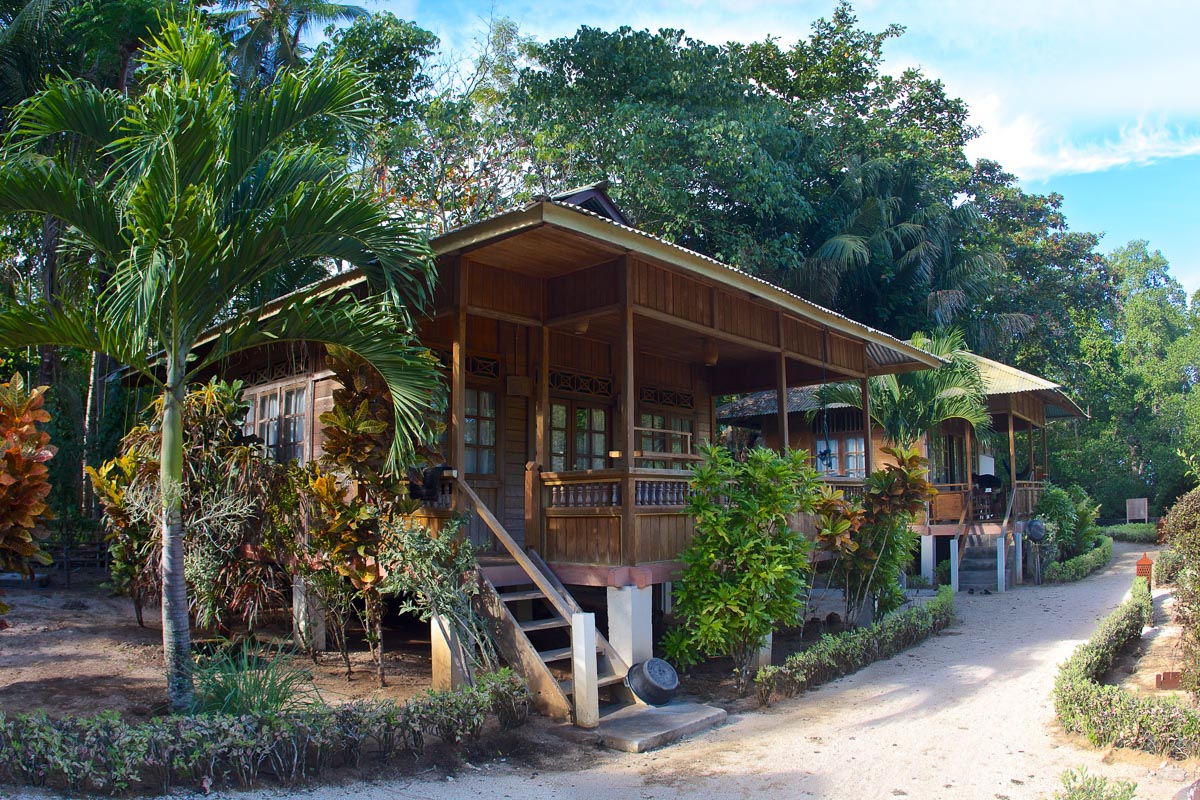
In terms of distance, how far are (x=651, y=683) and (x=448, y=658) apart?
1.80 metres

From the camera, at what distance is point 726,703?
8.56 meters

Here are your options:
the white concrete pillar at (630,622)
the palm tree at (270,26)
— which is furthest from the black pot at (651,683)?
the palm tree at (270,26)

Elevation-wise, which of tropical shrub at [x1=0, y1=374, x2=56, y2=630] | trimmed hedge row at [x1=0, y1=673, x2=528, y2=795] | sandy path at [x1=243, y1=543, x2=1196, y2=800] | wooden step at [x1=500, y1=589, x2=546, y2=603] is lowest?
sandy path at [x1=243, y1=543, x2=1196, y2=800]

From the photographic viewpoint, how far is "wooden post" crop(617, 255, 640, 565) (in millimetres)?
8266

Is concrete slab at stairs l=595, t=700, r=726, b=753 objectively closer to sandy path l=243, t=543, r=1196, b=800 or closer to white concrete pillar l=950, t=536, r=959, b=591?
sandy path l=243, t=543, r=1196, b=800

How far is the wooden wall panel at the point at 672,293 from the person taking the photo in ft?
29.3

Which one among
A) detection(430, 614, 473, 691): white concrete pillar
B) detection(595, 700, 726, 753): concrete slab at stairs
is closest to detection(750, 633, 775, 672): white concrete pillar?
detection(595, 700, 726, 753): concrete slab at stairs

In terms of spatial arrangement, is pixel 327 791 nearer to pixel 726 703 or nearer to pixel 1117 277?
pixel 726 703

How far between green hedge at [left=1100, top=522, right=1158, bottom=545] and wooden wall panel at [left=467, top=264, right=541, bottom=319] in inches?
1012

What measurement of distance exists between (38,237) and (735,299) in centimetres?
1329

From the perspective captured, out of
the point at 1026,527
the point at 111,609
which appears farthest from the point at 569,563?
the point at 1026,527

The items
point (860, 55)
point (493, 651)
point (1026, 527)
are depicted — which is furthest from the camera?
point (860, 55)

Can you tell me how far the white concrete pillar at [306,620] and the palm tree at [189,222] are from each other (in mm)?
2906

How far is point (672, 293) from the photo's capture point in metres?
9.38
